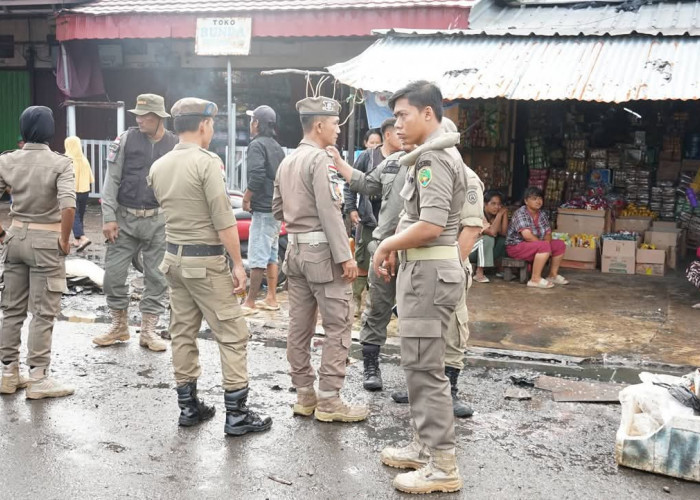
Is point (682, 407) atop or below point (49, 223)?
below

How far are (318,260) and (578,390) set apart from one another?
223 cm

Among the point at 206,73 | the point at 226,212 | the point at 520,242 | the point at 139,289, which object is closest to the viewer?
the point at 226,212

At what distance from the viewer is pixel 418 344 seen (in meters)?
4.03

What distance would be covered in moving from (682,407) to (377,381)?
2.10 meters

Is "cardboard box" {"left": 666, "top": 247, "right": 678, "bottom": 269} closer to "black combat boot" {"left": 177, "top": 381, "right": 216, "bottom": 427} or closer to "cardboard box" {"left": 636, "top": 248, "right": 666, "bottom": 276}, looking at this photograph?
"cardboard box" {"left": 636, "top": 248, "right": 666, "bottom": 276}

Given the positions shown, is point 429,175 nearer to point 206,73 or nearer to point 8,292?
point 8,292

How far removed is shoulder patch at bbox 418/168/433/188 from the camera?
154 inches

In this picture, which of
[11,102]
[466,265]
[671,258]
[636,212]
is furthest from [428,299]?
[11,102]

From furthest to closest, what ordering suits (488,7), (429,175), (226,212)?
(488,7) → (226,212) → (429,175)

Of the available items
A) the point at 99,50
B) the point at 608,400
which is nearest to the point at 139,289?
the point at 608,400

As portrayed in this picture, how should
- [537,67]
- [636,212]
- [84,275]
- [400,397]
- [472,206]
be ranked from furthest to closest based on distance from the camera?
1. [636,212]
2. [537,67]
3. [84,275]
4. [400,397]
5. [472,206]

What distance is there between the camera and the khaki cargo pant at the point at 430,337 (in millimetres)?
4023

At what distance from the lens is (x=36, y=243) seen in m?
5.29

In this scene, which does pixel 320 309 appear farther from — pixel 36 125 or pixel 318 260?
pixel 36 125
